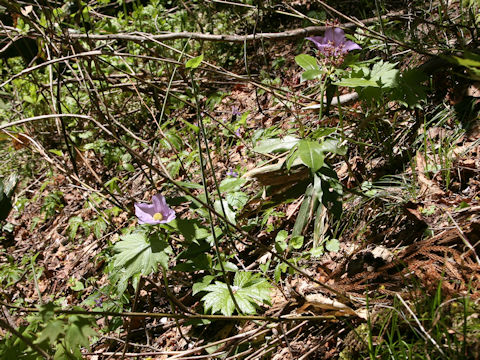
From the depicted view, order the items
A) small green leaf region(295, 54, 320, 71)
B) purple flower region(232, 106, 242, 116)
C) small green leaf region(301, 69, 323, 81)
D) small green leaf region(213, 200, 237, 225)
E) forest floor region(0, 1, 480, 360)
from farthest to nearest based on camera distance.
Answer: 1. purple flower region(232, 106, 242, 116)
2. small green leaf region(213, 200, 237, 225)
3. small green leaf region(295, 54, 320, 71)
4. small green leaf region(301, 69, 323, 81)
5. forest floor region(0, 1, 480, 360)

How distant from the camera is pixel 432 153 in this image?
204cm

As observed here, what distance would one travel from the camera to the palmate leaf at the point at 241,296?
5.20ft

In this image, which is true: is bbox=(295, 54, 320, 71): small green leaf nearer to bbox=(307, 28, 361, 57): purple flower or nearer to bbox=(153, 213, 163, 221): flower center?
bbox=(307, 28, 361, 57): purple flower

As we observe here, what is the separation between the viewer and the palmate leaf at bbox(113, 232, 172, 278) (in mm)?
1519

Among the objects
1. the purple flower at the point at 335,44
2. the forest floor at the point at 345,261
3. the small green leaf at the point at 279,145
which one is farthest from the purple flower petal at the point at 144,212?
the purple flower at the point at 335,44

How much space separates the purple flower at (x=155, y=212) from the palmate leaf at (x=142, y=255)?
0.08 m

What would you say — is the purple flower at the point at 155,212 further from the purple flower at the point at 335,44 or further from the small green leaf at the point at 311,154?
the purple flower at the point at 335,44

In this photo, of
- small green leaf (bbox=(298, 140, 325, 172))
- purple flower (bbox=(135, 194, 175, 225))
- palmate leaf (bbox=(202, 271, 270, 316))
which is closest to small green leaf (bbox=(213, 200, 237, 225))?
palmate leaf (bbox=(202, 271, 270, 316))

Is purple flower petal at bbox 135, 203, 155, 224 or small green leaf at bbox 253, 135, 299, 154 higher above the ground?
small green leaf at bbox 253, 135, 299, 154

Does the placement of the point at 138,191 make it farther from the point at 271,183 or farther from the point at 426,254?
the point at 426,254

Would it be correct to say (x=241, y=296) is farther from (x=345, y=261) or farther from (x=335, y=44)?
(x=335, y=44)

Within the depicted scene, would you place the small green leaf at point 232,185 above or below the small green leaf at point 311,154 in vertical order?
below

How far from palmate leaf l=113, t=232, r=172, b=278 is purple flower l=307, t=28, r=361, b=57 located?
1.13m

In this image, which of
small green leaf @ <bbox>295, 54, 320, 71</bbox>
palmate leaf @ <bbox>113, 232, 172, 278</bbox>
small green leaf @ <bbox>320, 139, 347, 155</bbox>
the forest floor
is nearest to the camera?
the forest floor
